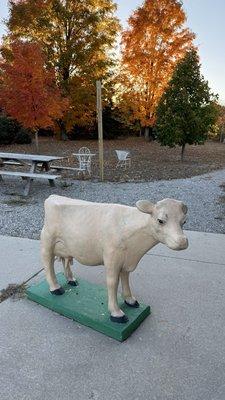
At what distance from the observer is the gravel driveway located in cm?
560

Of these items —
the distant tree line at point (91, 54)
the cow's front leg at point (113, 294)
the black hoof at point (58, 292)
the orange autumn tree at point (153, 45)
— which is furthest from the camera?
the orange autumn tree at point (153, 45)

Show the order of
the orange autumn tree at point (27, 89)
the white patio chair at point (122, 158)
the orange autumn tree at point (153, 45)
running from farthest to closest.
→ 1. the orange autumn tree at point (153, 45)
2. the orange autumn tree at point (27, 89)
3. the white patio chair at point (122, 158)

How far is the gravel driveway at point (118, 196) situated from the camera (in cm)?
560

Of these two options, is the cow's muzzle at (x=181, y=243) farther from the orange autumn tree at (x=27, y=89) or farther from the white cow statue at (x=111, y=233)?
the orange autumn tree at (x=27, y=89)

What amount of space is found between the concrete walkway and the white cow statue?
294 millimetres

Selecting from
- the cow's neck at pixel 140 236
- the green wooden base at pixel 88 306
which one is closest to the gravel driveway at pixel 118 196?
the green wooden base at pixel 88 306

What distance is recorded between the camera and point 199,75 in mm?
13492

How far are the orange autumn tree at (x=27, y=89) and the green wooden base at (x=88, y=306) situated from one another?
12.1m

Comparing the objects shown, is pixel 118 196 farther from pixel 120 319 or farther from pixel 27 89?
pixel 27 89

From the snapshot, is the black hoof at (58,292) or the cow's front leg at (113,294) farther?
the black hoof at (58,292)

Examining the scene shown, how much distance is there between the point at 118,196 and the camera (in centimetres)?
778

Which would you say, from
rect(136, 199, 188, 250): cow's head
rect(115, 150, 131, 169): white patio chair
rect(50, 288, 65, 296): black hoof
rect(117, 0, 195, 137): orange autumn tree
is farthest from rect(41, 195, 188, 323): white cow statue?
rect(117, 0, 195, 137): orange autumn tree

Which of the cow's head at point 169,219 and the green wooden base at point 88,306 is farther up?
Answer: the cow's head at point 169,219

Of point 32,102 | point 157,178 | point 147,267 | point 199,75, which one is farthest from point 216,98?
point 147,267
